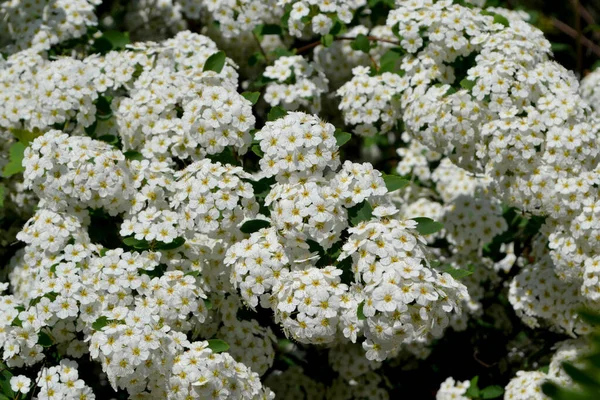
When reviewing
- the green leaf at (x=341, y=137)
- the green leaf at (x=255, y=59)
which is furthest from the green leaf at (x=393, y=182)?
the green leaf at (x=255, y=59)

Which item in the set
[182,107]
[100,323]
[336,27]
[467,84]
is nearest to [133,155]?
[182,107]

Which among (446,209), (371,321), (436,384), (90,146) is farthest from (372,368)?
(90,146)

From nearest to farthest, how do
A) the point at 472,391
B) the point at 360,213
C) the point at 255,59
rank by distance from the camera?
1. the point at 360,213
2. the point at 472,391
3. the point at 255,59

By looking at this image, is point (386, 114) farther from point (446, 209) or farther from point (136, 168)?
point (136, 168)

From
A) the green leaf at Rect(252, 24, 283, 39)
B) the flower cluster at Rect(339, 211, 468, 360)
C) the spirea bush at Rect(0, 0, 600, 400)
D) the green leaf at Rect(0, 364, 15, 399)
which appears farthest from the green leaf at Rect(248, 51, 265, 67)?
Answer: the green leaf at Rect(0, 364, 15, 399)

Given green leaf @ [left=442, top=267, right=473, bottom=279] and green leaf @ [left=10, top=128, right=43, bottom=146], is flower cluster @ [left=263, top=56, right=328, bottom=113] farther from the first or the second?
green leaf @ [left=442, top=267, right=473, bottom=279]

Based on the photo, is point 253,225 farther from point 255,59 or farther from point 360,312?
point 255,59
